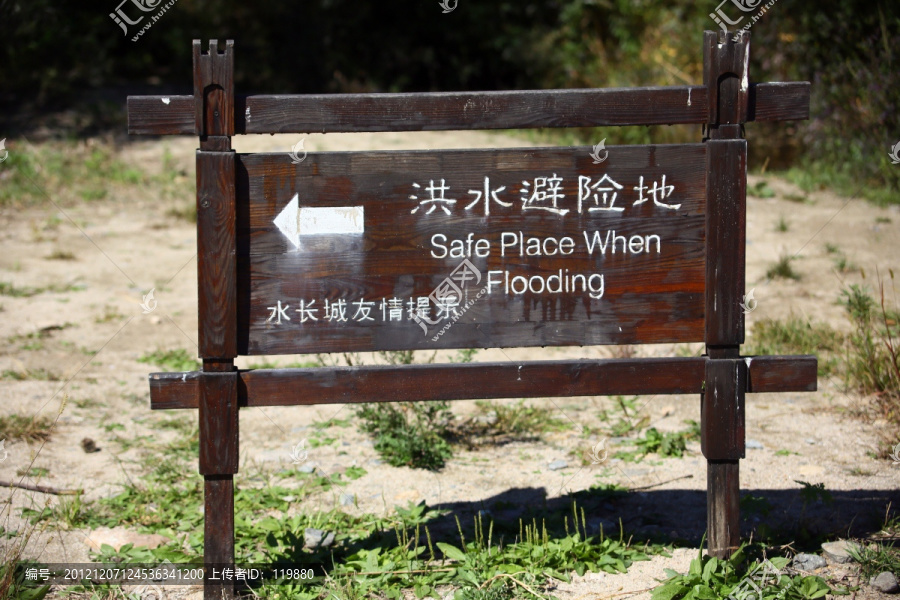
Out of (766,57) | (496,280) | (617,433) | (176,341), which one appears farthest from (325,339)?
(766,57)

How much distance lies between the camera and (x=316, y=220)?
309 cm

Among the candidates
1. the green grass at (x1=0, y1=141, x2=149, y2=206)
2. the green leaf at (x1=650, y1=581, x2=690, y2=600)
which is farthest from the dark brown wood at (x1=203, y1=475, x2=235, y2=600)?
the green grass at (x1=0, y1=141, x2=149, y2=206)

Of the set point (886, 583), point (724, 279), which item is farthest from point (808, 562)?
point (724, 279)

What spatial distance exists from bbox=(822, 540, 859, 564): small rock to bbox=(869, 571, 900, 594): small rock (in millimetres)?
151

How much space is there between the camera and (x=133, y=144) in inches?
444

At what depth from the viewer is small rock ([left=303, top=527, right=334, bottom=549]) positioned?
3.62m

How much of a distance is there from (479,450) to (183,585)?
1.77 meters

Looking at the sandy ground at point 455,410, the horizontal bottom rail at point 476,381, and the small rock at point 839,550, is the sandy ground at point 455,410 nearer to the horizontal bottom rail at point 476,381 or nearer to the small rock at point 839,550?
the small rock at point 839,550

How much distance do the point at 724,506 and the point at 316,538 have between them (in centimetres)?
165

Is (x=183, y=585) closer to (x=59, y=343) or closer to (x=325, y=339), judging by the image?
(x=325, y=339)

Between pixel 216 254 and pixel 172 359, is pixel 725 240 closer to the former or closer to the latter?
pixel 216 254

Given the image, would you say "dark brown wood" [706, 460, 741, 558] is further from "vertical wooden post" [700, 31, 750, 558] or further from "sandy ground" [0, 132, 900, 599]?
"sandy ground" [0, 132, 900, 599]

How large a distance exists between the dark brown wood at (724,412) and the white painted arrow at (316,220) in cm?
139

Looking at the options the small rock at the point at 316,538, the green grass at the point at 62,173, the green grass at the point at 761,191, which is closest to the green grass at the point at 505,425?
the small rock at the point at 316,538
